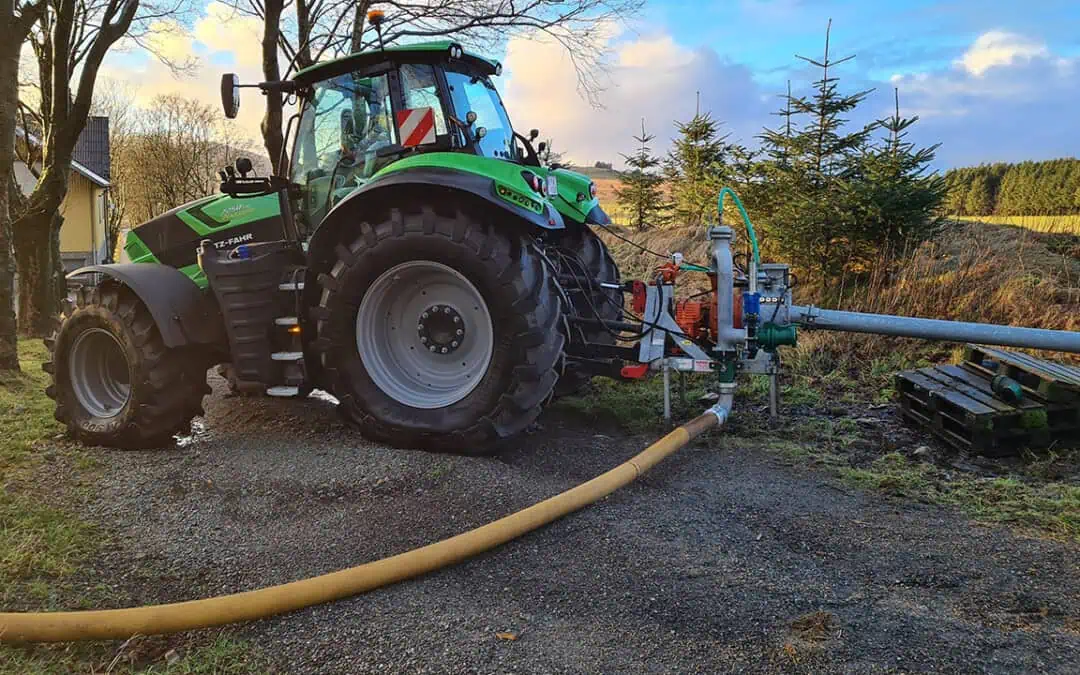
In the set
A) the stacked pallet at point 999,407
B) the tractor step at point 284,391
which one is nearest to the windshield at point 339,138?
the tractor step at point 284,391

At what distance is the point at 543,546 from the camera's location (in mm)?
3496

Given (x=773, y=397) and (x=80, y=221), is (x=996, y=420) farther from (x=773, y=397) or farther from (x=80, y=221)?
(x=80, y=221)

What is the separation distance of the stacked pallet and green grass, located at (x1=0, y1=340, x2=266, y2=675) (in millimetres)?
4157

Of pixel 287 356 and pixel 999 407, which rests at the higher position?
pixel 287 356

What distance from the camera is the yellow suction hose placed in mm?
2689

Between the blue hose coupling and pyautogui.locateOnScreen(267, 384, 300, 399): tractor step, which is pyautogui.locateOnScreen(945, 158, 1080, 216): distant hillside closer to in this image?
the blue hose coupling

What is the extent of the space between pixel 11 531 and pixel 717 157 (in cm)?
1299

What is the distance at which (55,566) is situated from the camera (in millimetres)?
3318

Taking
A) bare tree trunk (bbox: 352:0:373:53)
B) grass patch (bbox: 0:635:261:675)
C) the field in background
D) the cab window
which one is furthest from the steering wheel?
bare tree trunk (bbox: 352:0:373:53)

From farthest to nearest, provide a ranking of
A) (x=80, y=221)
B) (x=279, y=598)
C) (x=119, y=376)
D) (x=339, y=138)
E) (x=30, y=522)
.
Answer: (x=80, y=221) → (x=119, y=376) → (x=339, y=138) → (x=30, y=522) → (x=279, y=598)

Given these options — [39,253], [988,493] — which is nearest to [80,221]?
[39,253]

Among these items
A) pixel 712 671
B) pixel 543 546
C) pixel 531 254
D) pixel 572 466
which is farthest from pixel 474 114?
pixel 712 671

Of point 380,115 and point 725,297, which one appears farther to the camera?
point 380,115

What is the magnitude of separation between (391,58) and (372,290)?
1.61m
